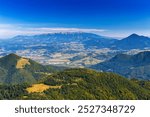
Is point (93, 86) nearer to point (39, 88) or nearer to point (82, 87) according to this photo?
point (82, 87)

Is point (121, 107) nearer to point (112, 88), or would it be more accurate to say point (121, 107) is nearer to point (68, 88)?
point (68, 88)

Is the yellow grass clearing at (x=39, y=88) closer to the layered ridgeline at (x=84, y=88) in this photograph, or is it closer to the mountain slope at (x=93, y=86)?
the layered ridgeline at (x=84, y=88)

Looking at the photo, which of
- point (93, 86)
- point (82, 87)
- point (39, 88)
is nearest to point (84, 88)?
point (82, 87)

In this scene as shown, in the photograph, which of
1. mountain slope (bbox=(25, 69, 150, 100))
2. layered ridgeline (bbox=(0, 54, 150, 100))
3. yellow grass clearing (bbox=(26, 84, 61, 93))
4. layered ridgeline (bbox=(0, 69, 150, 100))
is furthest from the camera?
yellow grass clearing (bbox=(26, 84, 61, 93))

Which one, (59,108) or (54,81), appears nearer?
(59,108)

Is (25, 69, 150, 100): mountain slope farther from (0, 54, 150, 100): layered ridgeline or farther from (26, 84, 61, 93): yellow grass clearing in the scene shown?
(26, 84, 61, 93): yellow grass clearing

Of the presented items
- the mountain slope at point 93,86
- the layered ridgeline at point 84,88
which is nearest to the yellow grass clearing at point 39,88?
the layered ridgeline at point 84,88

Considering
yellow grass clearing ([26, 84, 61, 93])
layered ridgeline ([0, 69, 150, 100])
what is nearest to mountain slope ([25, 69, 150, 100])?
layered ridgeline ([0, 69, 150, 100])

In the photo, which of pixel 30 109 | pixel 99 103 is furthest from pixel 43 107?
pixel 99 103
